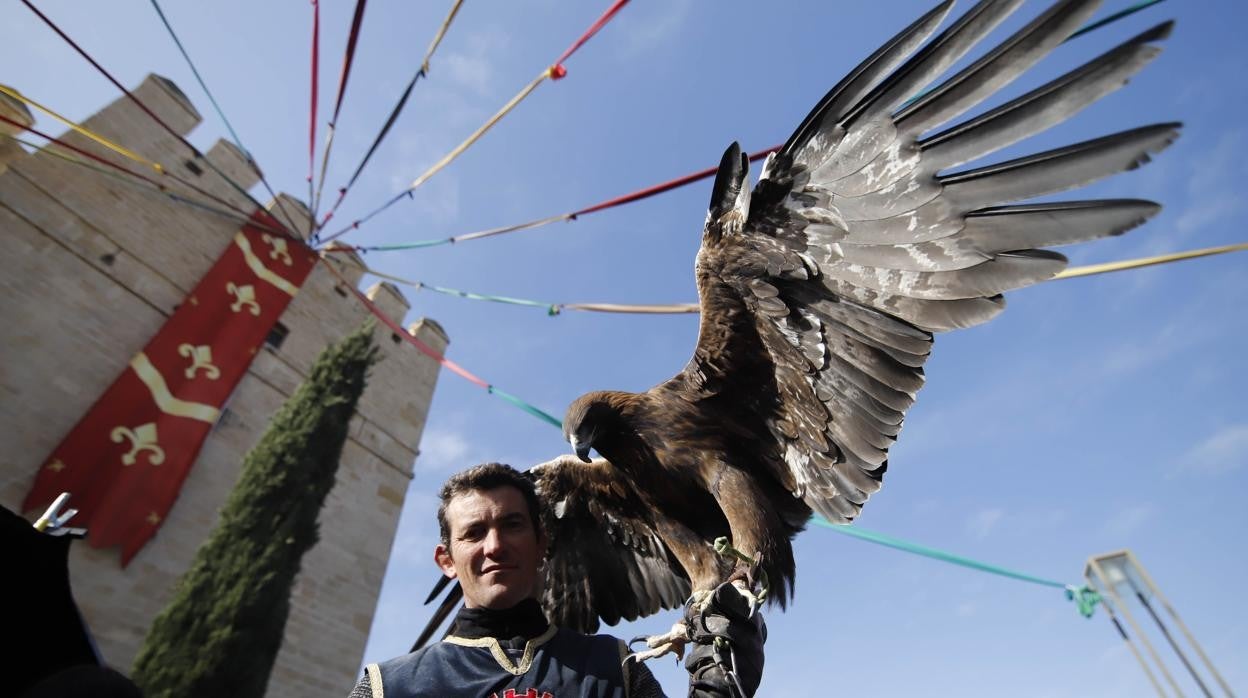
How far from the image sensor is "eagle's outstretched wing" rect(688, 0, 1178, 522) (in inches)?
73.1

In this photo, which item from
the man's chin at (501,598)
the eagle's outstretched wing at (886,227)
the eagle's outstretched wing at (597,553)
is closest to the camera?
the man's chin at (501,598)

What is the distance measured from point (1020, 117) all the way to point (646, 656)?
6.07 ft

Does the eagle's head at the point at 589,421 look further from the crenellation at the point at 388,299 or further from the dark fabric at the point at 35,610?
the crenellation at the point at 388,299

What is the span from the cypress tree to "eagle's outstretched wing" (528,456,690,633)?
21.6 feet

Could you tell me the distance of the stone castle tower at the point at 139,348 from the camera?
826cm

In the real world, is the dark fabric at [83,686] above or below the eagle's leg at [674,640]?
below

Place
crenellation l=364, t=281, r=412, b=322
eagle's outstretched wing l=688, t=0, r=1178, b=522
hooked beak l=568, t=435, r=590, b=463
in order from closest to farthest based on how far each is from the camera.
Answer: eagle's outstretched wing l=688, t=0, r=1178, b=522, hooked beak l=568, t=435, r=590, b=463, crenellation l=364, t=281, r=412, b=322

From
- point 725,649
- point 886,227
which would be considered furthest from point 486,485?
point 886,227

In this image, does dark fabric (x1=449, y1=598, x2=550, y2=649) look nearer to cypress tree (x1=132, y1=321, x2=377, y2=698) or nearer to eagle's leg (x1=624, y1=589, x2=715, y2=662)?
eagle's leg (x1=624, y1=589, x2=715, y2=662)

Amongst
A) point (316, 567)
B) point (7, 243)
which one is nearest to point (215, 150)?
point (7, 243)

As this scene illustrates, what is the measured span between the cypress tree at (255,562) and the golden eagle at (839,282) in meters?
6.25

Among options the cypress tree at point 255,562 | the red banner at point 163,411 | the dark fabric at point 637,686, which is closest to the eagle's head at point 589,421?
the dark fabric at point 637,686

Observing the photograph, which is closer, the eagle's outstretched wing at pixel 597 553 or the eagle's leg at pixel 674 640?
the eagle's leg at pixel 674 640

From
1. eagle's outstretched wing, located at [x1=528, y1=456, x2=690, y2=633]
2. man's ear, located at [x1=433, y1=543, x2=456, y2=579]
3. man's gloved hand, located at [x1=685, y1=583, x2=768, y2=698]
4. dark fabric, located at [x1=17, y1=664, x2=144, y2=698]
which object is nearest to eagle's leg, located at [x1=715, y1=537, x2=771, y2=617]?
man's gloved hand, located at [x1=685, y1=583, x2=768, y2=698]
